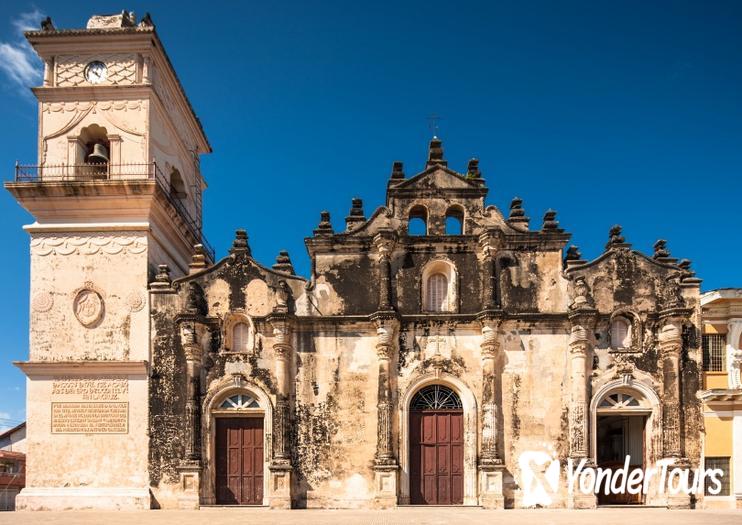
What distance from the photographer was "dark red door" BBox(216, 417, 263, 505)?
824 inches

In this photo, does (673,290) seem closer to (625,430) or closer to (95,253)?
(625,430)

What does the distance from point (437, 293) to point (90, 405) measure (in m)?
11.4

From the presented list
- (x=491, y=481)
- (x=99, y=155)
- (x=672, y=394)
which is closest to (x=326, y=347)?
(x=491, y=481)

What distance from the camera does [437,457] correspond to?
68.9 ft

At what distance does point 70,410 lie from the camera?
2100 centimetres

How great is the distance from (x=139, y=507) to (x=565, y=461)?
12.9 m

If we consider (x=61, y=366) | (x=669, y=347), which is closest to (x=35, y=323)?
(x=61, y=366)

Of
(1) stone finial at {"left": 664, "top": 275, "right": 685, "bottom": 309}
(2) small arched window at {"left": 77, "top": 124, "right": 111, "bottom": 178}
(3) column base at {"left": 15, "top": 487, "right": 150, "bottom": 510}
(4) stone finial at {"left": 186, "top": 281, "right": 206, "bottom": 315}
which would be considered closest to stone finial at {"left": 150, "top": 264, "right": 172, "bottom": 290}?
(4) stone finial at {"left": 186, "top": 281, "right": 206, "bottom": 315}

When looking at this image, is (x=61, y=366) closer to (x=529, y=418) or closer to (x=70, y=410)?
(x=70, y=410)

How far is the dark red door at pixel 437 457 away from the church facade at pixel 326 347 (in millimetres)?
62

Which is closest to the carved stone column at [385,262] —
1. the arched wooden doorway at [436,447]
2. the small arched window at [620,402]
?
the arched wooden doorway at [436,447]

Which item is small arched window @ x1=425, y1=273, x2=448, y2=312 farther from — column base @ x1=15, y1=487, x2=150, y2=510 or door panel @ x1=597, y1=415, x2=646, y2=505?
column base @ x1=15, y1=487, x2=150, y2=510

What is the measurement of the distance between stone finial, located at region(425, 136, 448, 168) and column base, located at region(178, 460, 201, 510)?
1205cm

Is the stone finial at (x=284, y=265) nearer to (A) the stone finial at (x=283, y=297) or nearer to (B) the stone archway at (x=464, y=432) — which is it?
(A) the stone finial at (x=283, y=297)
